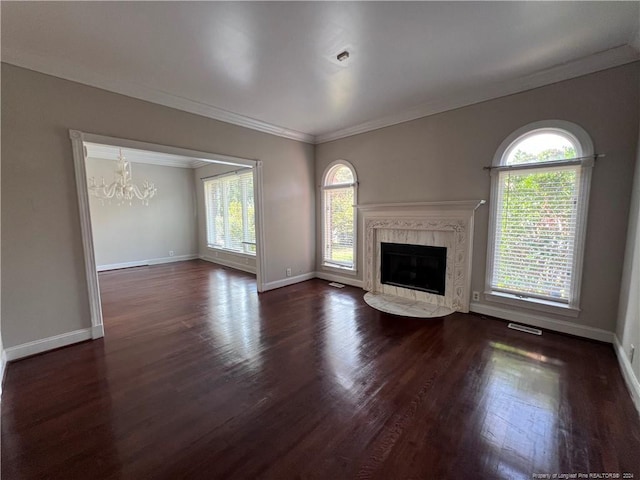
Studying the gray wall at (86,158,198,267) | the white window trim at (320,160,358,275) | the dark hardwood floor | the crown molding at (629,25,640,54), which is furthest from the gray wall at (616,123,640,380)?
the gray wall at (86,158,198,267)

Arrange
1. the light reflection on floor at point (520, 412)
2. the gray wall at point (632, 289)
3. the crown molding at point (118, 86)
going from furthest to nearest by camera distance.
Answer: the crown molding at point (118, 86)
the gray wall at point (632, 289)
the light reflection on floor at point (520, 412)

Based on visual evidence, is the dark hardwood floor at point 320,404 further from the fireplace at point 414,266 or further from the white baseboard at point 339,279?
the white baseboard at point 339,279

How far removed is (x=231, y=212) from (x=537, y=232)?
6.20m

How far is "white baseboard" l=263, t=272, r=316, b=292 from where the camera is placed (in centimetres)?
482

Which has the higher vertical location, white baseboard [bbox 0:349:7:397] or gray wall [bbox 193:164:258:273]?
gray wall [bbox 193:164:258:273]

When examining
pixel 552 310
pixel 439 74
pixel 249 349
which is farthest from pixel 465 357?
pixel 439 74

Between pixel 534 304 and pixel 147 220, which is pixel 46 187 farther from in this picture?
pixel 534 304

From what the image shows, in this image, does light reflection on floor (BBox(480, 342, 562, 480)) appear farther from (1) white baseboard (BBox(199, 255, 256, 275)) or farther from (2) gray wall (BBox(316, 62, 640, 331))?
(1) white baseboard (BBox(199, 255, 256, 275))

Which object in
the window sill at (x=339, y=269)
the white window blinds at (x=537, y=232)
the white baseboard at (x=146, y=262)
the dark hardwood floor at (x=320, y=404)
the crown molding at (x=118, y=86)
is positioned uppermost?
the crown molding at (x=118, y=86)

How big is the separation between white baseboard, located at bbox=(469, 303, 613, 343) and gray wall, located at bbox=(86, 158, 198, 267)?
772cm

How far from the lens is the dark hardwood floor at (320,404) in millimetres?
1496

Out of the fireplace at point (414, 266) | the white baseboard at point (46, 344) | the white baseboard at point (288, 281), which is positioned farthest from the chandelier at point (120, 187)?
the fireplace at point (414, 266)

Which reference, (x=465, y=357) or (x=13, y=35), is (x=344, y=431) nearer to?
(x=465, y=357)

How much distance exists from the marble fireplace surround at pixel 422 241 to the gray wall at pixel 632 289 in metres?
1.29
